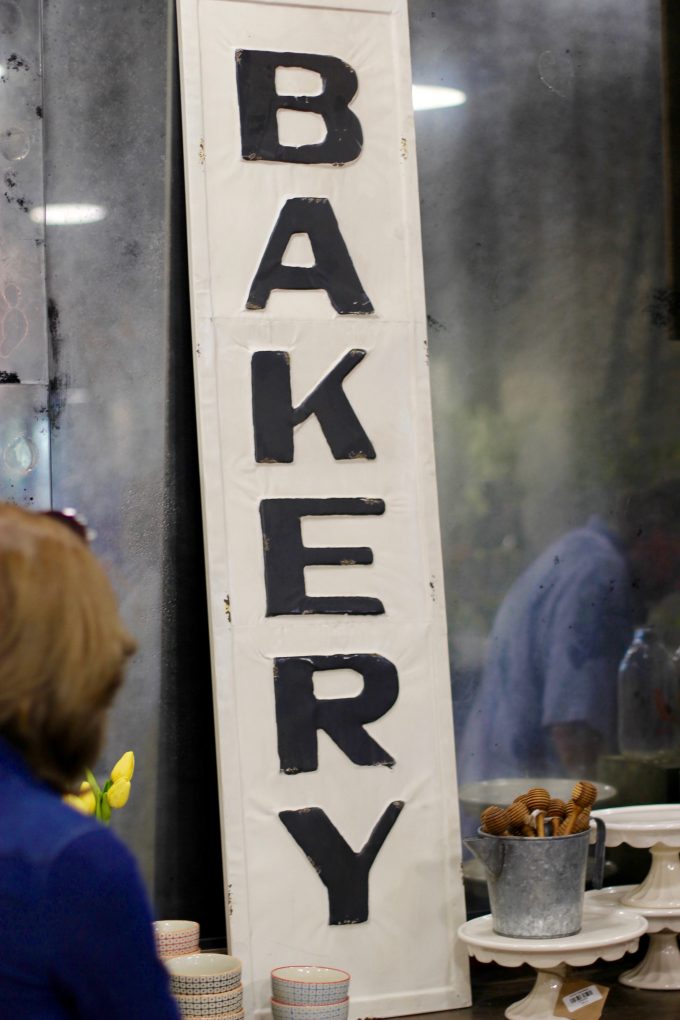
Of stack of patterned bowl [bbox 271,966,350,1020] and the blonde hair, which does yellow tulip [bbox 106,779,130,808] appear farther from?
the blonde hair

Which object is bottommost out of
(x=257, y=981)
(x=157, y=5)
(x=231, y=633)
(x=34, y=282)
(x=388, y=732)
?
(x=257, y=981)

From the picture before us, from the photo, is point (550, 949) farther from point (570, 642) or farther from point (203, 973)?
point (570, 642)

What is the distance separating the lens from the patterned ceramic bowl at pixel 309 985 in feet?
6.89

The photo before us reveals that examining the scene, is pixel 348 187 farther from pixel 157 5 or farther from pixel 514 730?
pixel 514 730

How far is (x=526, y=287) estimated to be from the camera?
112 inches

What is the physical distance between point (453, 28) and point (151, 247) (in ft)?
2.91

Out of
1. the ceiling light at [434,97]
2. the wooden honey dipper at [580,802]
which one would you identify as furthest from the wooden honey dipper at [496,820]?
the ceiling light at [434,97]

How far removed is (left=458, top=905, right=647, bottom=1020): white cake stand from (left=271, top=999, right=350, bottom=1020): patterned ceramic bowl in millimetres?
282

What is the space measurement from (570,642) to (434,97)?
49.6 inches

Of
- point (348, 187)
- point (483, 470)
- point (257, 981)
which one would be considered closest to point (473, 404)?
point (483, 470)

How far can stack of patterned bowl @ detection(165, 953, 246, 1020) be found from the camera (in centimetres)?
204

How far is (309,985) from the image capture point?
211 cm

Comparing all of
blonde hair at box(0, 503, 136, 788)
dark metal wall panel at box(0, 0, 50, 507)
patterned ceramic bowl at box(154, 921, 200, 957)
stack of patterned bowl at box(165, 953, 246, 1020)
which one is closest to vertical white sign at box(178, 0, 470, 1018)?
patterned ceramic bowl at box(154, 921, 200, 957)

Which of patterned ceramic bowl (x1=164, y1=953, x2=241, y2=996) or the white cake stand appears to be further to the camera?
the white cake stand
